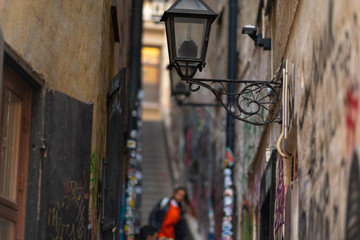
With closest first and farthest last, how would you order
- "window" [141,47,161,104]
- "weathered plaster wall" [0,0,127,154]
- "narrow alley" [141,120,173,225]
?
"weathered plaster wall" [0,0,127,154]
"narrow alley" [141,120,173,225]
"window" [141,47,161,104]

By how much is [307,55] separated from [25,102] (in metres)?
2.32

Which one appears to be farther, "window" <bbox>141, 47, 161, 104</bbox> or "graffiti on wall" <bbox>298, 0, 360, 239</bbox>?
"window" <bbox>141, 47, 161, 104</bbox>

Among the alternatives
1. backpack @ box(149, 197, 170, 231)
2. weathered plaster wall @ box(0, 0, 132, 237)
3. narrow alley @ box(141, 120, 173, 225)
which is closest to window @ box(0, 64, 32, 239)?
weathered plaster wall @ box(0, 0, 132, 237)

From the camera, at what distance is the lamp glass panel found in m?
7.38

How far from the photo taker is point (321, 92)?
537 centimetres

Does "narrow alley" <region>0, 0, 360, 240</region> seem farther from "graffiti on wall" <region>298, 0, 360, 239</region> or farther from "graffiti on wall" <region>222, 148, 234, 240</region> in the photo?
"graffiti on wall" <region>222, 148, 234, 240</region>

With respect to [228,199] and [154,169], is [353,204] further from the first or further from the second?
[154,169]

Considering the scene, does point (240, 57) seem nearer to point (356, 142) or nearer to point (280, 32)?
point (280, 32)

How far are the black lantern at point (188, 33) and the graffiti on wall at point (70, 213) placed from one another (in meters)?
1.33

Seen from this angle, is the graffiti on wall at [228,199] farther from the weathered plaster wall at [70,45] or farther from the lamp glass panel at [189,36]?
the lamp glass panel at [189,36]

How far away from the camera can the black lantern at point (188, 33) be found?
7352 mm

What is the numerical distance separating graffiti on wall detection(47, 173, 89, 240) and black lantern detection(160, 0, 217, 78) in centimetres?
133

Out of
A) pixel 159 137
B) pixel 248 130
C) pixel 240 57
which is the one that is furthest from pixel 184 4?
pixel 159 137

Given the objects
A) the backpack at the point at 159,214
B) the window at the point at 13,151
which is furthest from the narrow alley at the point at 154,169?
the window at the point at 13,151
